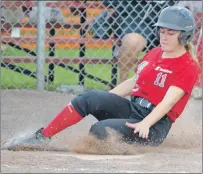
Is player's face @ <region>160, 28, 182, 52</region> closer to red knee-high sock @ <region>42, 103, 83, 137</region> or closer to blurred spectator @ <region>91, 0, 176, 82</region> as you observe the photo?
red knee-high sock @ <region>42, 103, 83, 137</region>

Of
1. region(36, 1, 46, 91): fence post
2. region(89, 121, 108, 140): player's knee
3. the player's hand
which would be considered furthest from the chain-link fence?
the player's hand

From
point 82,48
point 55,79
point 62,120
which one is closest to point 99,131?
point 62,120

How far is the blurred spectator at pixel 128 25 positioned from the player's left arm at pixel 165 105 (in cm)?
277

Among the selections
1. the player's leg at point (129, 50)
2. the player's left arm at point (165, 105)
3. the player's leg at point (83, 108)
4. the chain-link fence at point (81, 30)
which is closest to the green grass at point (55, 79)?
the chain-link fence at point (81, 30)

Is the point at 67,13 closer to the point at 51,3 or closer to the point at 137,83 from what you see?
the point at 51,3

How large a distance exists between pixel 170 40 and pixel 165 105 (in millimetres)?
494

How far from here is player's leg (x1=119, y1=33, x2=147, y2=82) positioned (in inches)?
301

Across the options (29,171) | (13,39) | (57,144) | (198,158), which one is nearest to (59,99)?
(13,39)

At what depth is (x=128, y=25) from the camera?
779 cm

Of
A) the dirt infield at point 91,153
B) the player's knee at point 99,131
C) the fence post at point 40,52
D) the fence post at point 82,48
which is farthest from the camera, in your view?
the fence post at point 82,48

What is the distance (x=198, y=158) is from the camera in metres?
4.71

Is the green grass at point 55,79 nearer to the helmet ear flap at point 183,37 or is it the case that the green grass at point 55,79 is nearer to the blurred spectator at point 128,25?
the blurred spectator at point 128,25

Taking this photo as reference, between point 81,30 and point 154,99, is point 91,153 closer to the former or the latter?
point 154,99

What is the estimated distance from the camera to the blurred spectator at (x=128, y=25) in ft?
25.3
